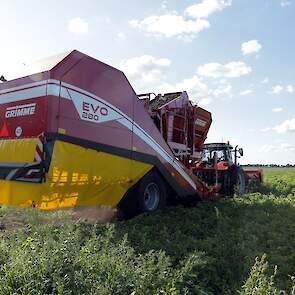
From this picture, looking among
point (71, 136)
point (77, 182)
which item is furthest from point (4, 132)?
point (77, 182)

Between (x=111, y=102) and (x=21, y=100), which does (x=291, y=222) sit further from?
(x=21, y=100)

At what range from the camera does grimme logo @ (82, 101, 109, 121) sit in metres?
7.37

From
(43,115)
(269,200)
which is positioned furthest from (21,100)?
(269,200)

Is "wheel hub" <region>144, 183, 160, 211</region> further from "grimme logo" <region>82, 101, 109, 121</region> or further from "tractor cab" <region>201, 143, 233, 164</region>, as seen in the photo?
"tractor cab" <region>201, 143, 233, 164</region>

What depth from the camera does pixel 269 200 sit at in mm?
11148

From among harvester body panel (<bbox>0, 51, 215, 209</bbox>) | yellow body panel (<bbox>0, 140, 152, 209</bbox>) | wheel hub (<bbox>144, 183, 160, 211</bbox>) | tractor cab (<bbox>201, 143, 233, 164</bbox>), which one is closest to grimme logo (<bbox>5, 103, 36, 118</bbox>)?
harvester body panel (<bbox>0, 51, 215, 209</bbox>)

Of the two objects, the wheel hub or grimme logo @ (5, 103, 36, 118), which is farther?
the wheel hub

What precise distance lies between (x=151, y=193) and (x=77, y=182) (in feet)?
7.22

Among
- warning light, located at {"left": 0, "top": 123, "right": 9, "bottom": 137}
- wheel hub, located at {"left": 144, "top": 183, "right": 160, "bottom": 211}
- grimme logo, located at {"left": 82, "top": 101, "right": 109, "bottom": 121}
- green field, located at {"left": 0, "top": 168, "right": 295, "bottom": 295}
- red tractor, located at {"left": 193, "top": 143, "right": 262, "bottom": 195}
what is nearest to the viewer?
green field, located at {"left": 0, "top": 168, "right": 295, "bottom": 295}

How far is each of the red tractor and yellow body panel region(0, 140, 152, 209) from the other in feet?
14.4

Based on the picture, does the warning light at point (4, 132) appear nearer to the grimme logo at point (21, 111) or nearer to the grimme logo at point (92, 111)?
the grimme logo at point (21, 111)

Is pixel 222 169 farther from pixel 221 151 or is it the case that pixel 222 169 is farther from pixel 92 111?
pixel 92 111

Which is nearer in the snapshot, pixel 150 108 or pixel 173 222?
pixel 173 222

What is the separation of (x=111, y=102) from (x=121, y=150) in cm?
95
